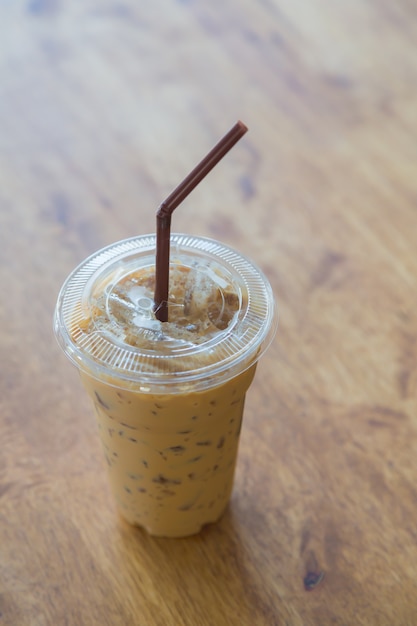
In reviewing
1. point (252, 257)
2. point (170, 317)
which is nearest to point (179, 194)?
point (170, 317)

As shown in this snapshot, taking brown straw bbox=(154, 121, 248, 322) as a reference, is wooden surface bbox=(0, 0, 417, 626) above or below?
below

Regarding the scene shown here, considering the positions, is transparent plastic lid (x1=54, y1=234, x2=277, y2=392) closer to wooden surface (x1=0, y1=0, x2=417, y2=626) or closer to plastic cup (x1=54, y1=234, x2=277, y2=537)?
plastic cup (x1=54, y1=234, x2=277, y2=537)

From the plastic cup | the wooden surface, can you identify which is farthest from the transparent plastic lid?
the wooden surface

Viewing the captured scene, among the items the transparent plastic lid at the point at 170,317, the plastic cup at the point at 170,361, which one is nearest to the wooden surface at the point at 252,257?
the plastic cup at the point at 170,361

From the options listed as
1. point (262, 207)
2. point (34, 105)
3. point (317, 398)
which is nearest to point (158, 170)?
point (262, 207)

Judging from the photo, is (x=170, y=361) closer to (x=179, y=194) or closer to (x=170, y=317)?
(x=170, y=317)

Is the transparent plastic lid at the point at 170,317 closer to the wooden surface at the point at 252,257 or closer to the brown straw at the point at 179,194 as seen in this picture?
the brown straw at the point at 179,194
